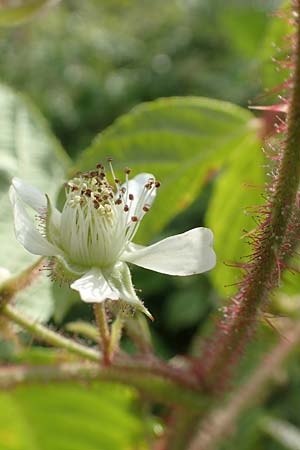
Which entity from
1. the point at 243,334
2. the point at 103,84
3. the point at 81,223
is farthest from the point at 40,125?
the point at 103,84

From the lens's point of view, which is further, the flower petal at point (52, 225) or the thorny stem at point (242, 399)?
the thorny stem at point (242, 399)

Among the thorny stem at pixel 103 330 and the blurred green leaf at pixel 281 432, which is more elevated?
the thorny stem at pixel 103 330

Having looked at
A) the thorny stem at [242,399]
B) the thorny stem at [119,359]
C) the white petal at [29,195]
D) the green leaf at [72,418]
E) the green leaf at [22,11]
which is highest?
the green leaf at [22,11]

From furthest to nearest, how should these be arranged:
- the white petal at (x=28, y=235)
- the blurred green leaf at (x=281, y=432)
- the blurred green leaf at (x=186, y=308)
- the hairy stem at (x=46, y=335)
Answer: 1. the blurred green leaf at (x=186, y=308)
2. the blurred green leaf at (x=281, y=432)
3. the hairy stem at (x=46, y=335)
4. the white petal at (x=28, y=235)

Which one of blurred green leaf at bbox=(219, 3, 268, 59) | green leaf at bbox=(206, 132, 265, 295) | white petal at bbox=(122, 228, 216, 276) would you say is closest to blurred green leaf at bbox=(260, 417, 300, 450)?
green leaf at bbox=(206, 132, 265, 295)

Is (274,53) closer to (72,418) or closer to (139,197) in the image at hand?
(139,197)

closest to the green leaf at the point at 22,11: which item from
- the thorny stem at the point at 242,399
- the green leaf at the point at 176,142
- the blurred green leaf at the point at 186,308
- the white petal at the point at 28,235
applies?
the green leaf at the point at 176,142

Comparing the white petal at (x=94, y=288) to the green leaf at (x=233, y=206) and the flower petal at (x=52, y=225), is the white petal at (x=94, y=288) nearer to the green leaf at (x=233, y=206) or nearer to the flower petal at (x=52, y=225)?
the flower petal at (x=52, y=225)

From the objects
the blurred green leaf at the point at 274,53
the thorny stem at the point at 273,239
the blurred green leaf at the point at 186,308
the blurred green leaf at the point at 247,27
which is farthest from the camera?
the blurred green leaf at the point at 247,27
